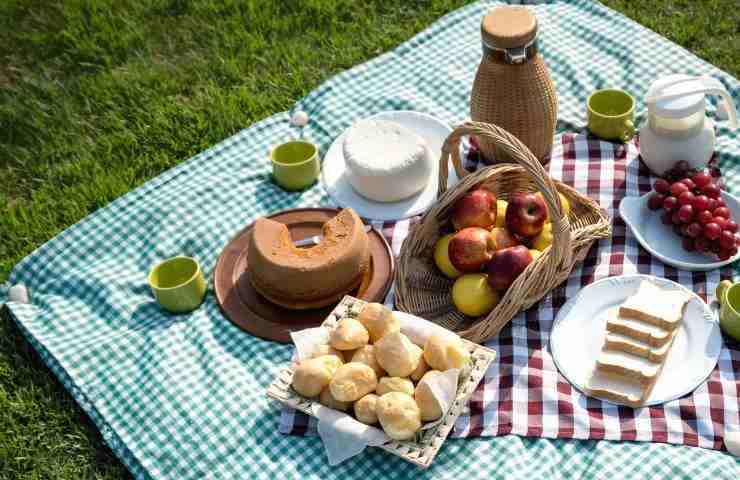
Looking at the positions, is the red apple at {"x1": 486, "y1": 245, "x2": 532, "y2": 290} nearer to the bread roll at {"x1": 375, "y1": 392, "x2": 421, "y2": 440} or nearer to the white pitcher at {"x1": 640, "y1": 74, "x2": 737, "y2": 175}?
the bread roll at {"x1": 375, "y1": 392, "x2": 421, "y2": 440}

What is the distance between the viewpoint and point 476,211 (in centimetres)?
284

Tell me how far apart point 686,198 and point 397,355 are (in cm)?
124

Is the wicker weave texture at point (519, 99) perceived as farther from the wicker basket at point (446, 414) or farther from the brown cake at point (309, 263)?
the wicker basket at point (446, 414)

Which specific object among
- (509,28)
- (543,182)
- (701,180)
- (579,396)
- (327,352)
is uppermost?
(509,28)

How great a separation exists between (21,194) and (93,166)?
14.0 inches

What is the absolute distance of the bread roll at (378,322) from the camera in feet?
8.55

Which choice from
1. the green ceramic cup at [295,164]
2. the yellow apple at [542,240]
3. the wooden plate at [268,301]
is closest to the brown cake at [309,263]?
the wooden plate at [268,301]

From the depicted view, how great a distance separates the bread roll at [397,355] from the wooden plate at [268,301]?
0.48m

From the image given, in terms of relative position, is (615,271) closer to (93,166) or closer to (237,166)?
(237,166)

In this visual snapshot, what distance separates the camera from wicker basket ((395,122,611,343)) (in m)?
2.57

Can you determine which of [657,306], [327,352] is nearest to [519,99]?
[657,306]

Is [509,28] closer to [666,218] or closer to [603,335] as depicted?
[666,218]

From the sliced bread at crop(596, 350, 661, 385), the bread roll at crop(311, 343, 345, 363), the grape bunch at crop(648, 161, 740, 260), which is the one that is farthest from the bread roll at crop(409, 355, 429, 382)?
the grape bunch at crop(648, 161, 740, 260)

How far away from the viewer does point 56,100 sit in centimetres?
427
